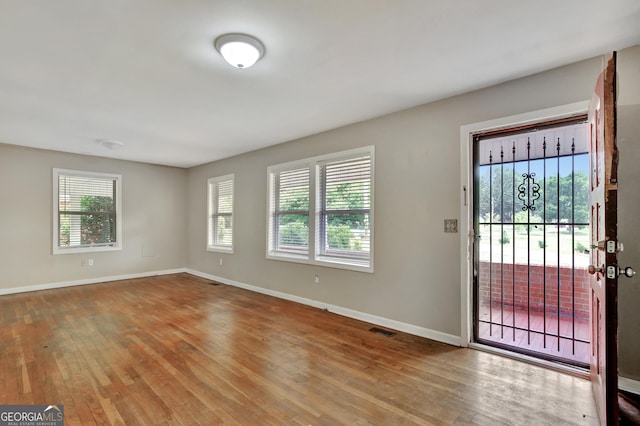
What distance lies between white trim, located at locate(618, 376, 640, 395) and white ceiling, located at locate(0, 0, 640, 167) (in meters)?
2.45

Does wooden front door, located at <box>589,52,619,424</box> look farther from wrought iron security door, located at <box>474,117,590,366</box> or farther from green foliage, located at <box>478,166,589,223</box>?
green foliage, located at <box>478,166,589,223</box>

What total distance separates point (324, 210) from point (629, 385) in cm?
337

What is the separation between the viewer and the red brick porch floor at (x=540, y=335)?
2.88 metres

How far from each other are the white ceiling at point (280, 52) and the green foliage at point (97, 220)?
2.42 metres

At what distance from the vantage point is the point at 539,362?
2656 mm

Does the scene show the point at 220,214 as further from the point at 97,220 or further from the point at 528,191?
the point at 528,191

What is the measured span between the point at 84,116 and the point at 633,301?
18.5ft

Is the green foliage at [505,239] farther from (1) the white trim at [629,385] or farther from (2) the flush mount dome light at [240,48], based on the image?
(2) the flush mount dome light at [240,48]

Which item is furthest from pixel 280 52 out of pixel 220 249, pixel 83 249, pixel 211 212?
pixel 83 249

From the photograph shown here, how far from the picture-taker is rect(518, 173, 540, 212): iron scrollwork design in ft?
10.6

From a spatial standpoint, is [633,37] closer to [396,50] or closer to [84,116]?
[396,50]

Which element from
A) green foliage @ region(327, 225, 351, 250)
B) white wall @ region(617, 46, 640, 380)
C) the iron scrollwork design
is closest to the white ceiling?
white wall @ region(617, 46, 640, 380)

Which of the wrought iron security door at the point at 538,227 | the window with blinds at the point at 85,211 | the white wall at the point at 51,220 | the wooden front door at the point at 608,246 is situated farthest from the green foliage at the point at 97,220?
the wooden front door at the point at 608,246

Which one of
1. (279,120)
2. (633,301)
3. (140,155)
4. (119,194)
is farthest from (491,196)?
(119,194)
